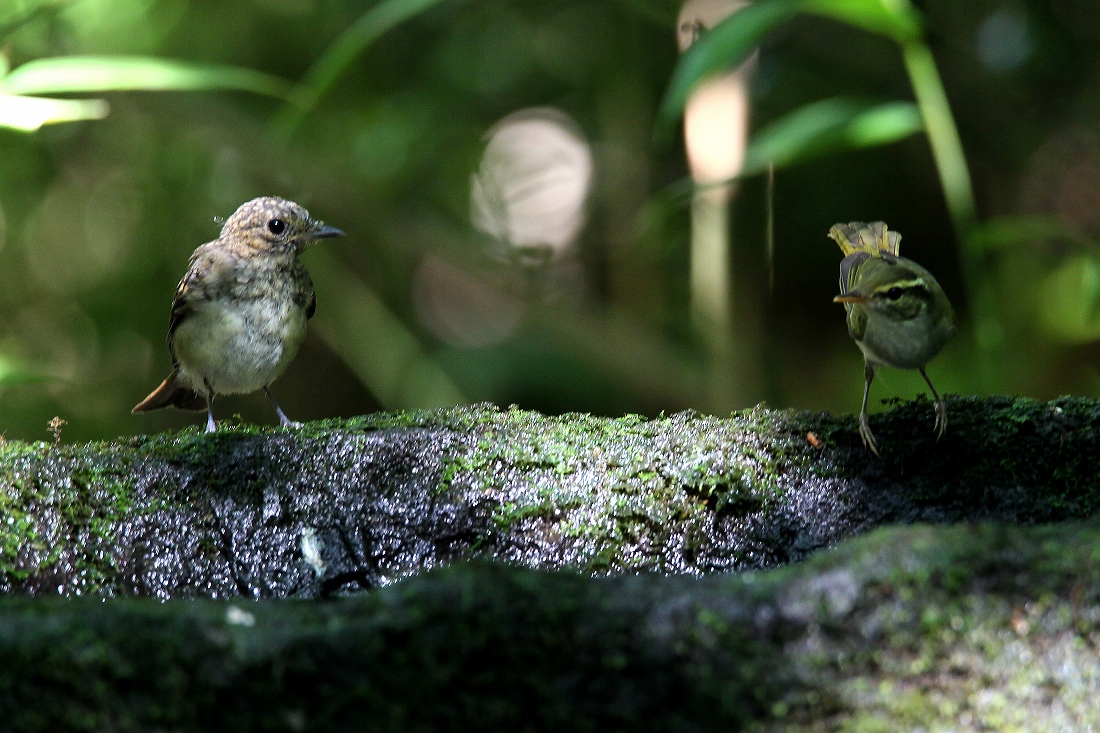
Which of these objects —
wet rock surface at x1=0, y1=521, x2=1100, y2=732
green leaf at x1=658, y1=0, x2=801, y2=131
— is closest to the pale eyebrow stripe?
green leaf at x1=658, y1=0, x2=801, y2=131

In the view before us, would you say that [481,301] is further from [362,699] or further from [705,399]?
[362,699]

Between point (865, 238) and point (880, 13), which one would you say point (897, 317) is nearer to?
point (865, 238)

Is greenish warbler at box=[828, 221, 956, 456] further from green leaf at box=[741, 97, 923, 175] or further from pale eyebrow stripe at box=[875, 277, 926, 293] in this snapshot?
green leaf at box=[741, 97, 923, 175]

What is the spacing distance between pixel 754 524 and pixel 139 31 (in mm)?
5006

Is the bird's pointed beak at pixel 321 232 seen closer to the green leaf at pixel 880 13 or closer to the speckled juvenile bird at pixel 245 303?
the speckled juvenile bird at pixel 245 303

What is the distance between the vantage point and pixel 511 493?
2.48 metres

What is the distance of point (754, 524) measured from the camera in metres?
2.49

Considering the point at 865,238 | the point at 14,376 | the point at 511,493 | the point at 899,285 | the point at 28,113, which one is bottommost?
the point at 511,493

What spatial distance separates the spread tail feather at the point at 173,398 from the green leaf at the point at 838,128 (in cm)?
232

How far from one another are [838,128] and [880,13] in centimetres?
40

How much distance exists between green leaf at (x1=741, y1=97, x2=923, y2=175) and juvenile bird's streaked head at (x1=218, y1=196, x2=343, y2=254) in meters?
1.63

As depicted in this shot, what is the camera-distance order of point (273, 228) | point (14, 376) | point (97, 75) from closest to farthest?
point (14, 376) → point (97, 75) → point (273, 228)

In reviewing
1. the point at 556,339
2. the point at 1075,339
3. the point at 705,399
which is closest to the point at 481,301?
the point at 556,339

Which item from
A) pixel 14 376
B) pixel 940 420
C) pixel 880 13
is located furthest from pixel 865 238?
pixel 14 376
